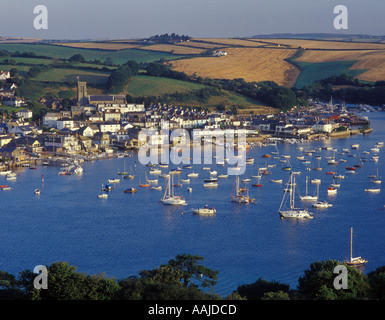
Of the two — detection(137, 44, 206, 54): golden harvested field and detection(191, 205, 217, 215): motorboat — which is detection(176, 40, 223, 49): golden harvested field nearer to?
detection(137, 44, 206, 54): golden harvested field

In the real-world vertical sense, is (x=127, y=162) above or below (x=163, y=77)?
below

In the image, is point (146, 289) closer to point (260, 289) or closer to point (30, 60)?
point (260, 289)

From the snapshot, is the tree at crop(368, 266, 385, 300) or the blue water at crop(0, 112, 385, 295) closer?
the tree at crop(368, 266, 385, 300)

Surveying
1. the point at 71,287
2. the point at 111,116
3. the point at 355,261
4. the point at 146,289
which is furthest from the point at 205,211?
the point at 111,116

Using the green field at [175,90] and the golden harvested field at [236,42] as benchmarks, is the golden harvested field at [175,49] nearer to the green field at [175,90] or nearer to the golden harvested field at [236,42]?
the golden harvested field at [236,42]

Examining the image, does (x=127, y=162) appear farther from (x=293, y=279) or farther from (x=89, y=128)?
(x=293, y=279)

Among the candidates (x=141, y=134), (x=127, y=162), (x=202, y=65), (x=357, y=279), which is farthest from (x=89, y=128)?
(x=202, y=65)

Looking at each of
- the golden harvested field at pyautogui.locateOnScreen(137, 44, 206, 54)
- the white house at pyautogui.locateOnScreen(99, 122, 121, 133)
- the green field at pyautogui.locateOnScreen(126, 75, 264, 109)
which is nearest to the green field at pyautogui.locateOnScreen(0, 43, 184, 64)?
the golden harvested field at pyautogui.locateOnScreen(137, 44, 206, 54)
